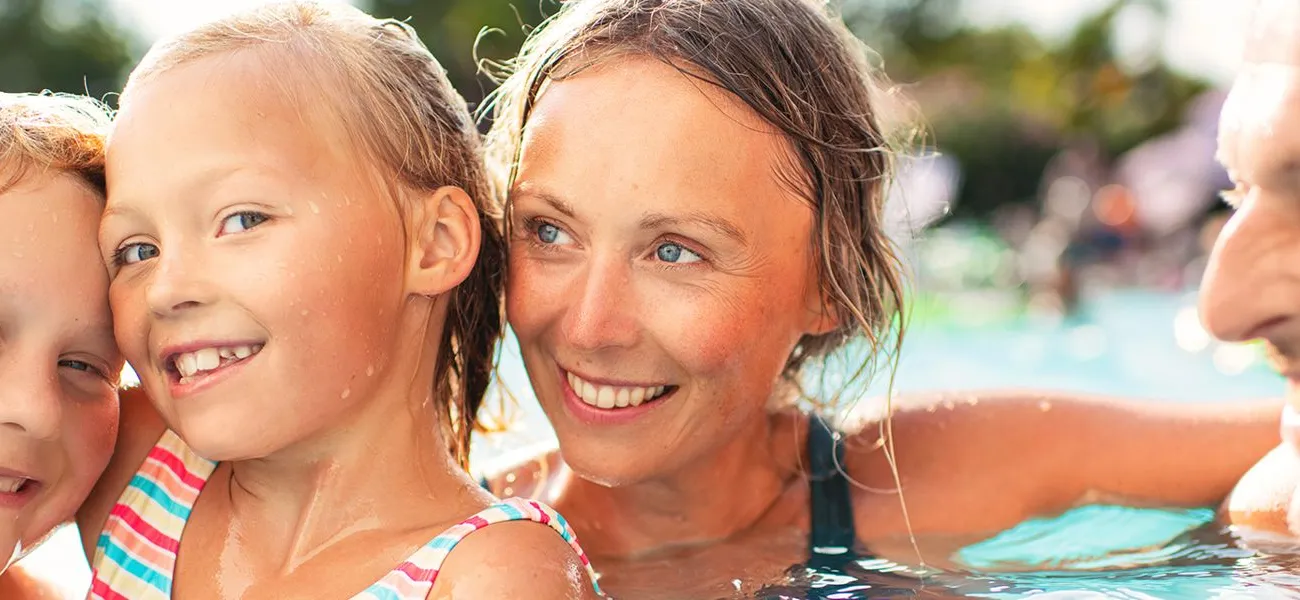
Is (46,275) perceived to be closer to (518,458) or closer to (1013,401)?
(518,458)

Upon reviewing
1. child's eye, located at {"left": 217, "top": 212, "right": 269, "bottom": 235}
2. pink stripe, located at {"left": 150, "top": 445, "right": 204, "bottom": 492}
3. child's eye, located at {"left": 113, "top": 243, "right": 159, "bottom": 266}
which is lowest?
pink stripe, located at {"left": 150, "top": 445, "right": 204, "bottom": 492}

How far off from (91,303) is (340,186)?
45cm

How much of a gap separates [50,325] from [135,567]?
489 mm

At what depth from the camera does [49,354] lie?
7.04ft

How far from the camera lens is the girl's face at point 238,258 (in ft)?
6.95

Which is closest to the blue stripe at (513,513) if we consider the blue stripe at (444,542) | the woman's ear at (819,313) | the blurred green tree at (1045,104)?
the blue stripe at (444,542)

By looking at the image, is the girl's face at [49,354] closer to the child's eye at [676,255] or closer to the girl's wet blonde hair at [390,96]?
the girl's wet blonde hair at [390,96]

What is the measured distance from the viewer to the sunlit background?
8.69m

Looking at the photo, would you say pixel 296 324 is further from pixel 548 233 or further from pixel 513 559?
pixel 548 233

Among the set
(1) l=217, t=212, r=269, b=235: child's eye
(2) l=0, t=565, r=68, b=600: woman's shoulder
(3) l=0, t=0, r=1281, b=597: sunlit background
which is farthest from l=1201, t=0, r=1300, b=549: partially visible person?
(2) l=0, t=565, r=68, b=600: woman's shoulder

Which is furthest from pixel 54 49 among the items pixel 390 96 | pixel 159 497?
pixel 390 96

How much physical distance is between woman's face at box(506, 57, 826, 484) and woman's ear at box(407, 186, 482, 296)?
0.18 meters

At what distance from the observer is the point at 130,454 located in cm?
255

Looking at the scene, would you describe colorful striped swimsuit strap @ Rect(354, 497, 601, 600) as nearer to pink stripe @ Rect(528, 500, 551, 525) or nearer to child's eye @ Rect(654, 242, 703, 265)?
pink stripe @ Rect(528, 500, 551, 525)
